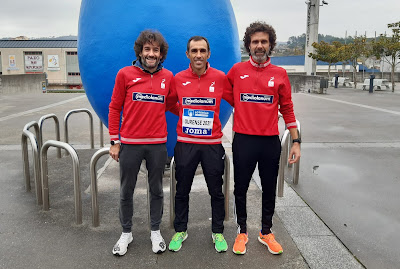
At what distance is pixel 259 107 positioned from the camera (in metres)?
3.06

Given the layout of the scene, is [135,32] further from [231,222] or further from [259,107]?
[231,222]

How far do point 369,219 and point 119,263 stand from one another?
106 inches

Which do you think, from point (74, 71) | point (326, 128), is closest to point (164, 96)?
point (326, 128)

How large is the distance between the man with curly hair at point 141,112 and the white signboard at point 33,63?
53.5 m

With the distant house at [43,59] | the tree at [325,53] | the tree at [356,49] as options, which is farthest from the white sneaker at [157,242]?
the distant house at [43,59]

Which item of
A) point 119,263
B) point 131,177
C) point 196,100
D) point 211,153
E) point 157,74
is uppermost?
point 157,74

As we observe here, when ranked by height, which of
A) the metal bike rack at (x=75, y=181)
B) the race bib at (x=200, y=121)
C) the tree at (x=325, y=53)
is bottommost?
the metal bike rack at (x=75, y=181)

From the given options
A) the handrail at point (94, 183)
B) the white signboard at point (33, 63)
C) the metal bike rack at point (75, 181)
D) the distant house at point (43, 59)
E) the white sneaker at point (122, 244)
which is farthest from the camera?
the white signboard at point (33, 63)

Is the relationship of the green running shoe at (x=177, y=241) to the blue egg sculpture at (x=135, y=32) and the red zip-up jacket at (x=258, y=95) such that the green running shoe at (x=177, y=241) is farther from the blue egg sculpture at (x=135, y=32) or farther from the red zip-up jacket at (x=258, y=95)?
the blue egg sculpture at (x=135, y=32)

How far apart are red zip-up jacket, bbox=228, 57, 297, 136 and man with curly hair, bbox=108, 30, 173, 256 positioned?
0.64 m

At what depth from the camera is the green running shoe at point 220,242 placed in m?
3.23

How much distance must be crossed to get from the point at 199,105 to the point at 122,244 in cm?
140

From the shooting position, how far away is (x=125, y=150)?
10.3 feet

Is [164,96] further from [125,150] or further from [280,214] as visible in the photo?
[280,214]
